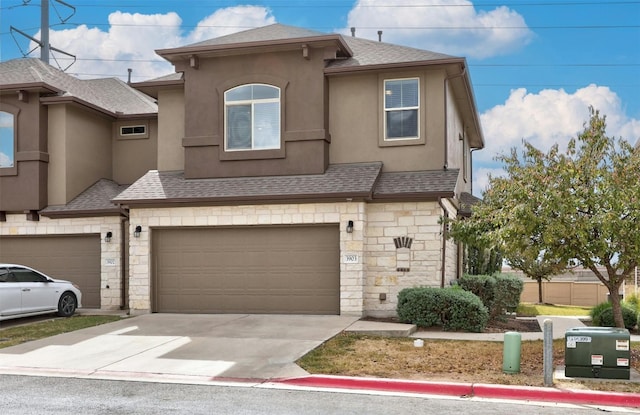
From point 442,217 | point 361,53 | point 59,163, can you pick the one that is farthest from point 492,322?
point 59,163

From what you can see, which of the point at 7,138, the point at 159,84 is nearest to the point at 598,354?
the point at 159,84

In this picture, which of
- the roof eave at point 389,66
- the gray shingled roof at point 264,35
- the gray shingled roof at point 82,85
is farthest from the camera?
the gray shingled roof at point 82,85

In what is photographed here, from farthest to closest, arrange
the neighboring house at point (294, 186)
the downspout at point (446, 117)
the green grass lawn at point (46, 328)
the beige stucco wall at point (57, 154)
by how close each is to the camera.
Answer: the beige stucco wall at point (57, 154), the downspout at point (446, 117), the neighboring house at point (294, 186), the green grass lawn at point (46, 328)

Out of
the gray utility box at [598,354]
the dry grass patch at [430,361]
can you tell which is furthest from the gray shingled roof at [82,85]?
the gray utility box at [598,354]

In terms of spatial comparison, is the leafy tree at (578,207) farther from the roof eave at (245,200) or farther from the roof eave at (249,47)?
the roof eave at (249,47)

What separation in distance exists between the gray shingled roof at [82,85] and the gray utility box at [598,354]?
16091 mm

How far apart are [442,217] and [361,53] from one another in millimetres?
5548

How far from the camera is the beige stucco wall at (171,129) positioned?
19.9m

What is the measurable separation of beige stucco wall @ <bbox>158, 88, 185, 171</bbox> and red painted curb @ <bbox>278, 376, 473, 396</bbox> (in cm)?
1113

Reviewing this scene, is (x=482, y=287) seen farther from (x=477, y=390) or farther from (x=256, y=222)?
(x=477, y=390)

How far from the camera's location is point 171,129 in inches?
784

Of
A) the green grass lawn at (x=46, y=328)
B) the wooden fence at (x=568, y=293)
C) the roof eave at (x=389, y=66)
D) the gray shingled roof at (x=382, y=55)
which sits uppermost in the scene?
the gray shingled roof at (x=382, y=55)

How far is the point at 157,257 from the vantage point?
1848 cm

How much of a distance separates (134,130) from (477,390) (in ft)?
54.3
